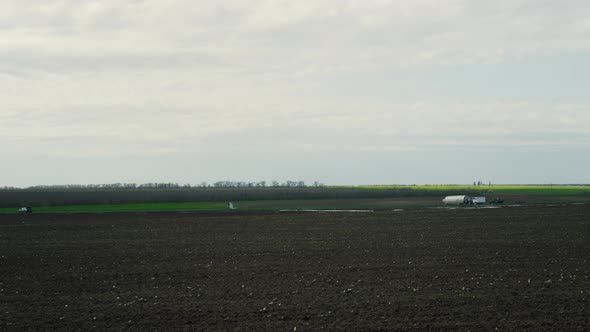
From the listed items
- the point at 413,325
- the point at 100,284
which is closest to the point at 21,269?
the point at 100,284

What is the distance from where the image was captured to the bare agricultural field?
15094 millimetres

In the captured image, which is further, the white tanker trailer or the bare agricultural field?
the white tanker trailer

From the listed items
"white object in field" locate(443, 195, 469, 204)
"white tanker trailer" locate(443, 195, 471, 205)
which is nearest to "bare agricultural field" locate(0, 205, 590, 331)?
"white tanker trailer" locate(443, 195, 471, 205)

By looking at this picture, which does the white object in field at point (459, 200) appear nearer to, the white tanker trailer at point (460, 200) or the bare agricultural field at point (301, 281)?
the white tanker trailer at point (460, 200)

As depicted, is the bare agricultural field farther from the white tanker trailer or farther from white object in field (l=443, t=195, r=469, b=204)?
white object in field (l=443, t=195, r=469, b=204)

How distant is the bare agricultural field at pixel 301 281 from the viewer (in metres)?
15.1

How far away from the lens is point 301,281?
20.5 metres

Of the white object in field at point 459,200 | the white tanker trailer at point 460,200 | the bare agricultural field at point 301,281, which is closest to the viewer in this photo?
the bare agricultural field at point 301,281

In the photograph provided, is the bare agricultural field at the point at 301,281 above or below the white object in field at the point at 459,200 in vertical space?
below

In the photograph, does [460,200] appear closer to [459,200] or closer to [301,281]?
[459,200]

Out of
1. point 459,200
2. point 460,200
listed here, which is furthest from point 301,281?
point 459,200

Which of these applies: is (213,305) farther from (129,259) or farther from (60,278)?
(129,259)

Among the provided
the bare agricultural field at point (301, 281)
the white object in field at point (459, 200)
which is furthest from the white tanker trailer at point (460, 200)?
the bare agricultural field at point (301, 281)

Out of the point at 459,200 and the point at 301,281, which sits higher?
the point at 459,200
